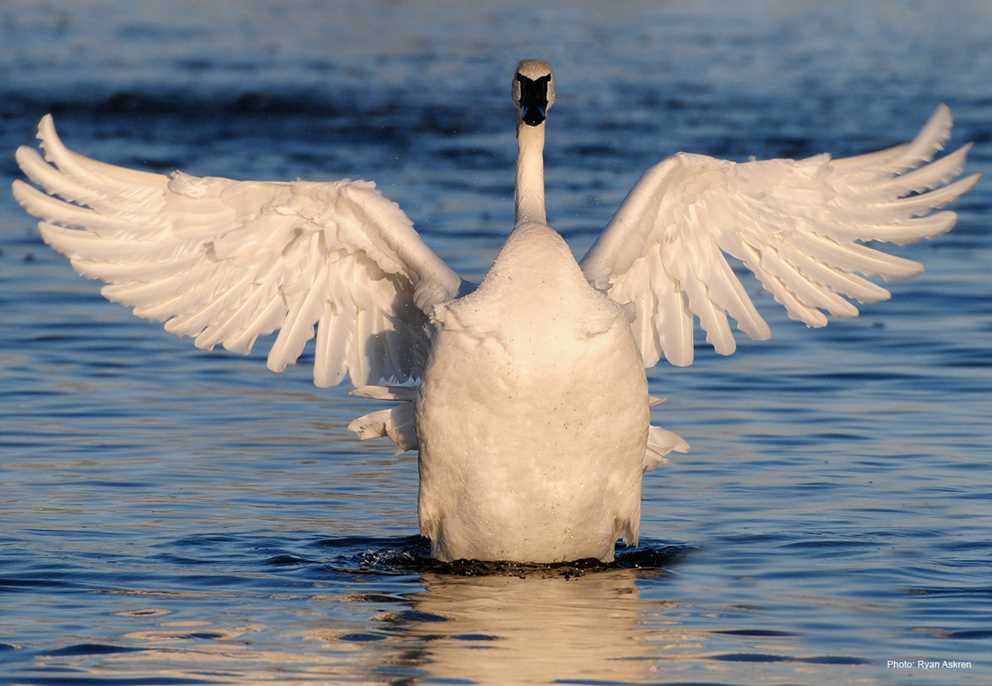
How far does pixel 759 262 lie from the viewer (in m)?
10.9

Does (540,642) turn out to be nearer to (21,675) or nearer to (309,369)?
(21,675)

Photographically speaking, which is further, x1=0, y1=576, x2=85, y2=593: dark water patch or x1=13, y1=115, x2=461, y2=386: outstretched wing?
x1=13, y1=115, x2=461, y2=386: outstretched wing

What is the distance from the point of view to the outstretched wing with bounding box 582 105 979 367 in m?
10.3

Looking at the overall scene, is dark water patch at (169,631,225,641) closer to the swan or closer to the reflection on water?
the reflection on water

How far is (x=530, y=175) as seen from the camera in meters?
10.5

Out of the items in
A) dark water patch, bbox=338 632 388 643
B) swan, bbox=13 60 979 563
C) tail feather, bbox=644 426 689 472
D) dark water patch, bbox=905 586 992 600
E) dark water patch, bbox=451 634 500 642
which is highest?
swan, bbox=13 60 979 563

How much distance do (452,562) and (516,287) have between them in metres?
1.51

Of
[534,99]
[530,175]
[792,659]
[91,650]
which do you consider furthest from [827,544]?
[91,650]

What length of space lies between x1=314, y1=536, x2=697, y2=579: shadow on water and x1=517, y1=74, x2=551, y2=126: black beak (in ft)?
7.01

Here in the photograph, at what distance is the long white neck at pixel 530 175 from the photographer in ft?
34.1

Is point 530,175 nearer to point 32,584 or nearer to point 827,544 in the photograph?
point 827,544

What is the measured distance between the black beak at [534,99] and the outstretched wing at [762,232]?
1.95ft

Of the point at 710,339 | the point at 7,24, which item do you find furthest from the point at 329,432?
the point at 7,24

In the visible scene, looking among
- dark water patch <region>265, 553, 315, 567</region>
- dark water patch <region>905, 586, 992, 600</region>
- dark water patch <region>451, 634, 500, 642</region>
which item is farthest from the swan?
dark water patch <region>905, 586, 992, 600</region>
